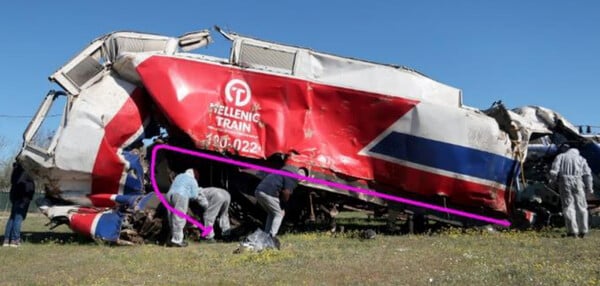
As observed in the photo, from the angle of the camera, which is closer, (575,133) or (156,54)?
(156,54)

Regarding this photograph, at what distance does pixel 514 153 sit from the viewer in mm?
10016

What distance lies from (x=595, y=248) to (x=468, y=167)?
267cm

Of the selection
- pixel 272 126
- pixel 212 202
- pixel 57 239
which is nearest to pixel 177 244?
pixel 212 202

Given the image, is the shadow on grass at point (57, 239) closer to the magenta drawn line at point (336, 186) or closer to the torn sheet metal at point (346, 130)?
the magenta drawn line at point (336, 186)

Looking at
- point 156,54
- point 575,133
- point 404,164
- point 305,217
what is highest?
point 156,54

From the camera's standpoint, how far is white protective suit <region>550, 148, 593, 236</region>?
30.3 ft

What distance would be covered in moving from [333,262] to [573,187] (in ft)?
15.7

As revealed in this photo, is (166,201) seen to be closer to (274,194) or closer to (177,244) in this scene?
(177,244)

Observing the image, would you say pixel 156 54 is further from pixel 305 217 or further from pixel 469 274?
pixel 469 274

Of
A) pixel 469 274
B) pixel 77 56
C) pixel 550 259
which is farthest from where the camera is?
pixel 77 56

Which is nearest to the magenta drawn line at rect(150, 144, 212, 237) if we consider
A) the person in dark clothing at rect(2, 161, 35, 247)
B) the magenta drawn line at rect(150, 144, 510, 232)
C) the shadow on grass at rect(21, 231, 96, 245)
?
the magenta drawn line at rect(150, 144, 510, 232)

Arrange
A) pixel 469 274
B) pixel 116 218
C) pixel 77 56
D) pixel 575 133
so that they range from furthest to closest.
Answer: pixel 575 133
pixel 77 56
pixel 116 218
pixel 469 274

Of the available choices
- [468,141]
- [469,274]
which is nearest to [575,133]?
[468,141]

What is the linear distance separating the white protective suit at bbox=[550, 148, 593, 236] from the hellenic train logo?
16.6 feet
